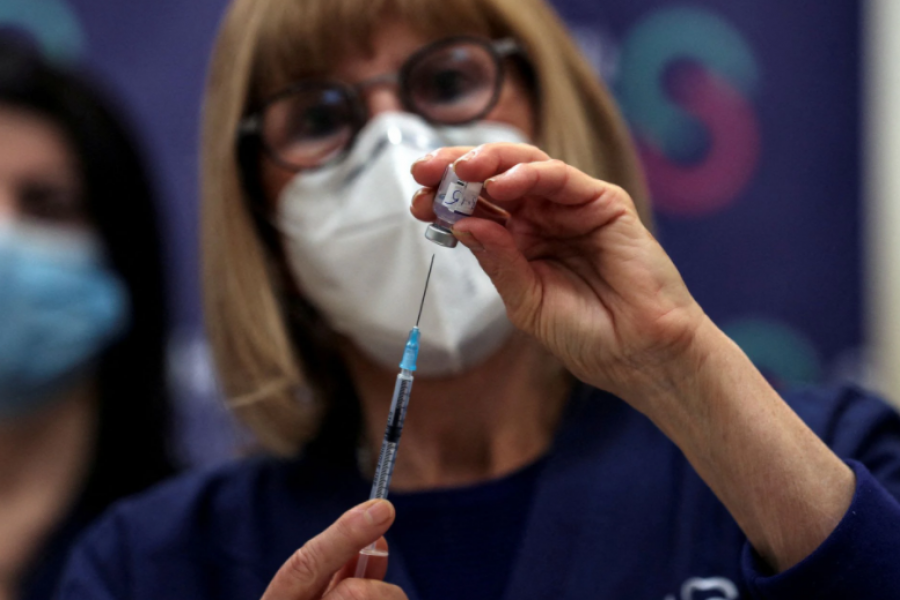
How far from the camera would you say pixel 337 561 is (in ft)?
2.13

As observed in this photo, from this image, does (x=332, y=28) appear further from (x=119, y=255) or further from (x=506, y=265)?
(x=119, y=255)

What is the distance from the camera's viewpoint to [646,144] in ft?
5.18

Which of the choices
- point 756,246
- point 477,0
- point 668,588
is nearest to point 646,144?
point 756,246

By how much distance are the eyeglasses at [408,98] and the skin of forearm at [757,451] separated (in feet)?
1.39

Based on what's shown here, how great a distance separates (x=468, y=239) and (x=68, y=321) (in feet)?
3.13

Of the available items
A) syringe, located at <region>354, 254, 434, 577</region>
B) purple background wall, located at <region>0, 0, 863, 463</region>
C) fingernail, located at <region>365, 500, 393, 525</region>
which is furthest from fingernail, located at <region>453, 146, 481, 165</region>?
purple background wall, located at <region>0, 0, 863, 463</region>

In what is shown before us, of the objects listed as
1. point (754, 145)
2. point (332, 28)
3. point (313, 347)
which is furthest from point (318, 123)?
point (754, 145)

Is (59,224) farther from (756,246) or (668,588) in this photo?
(756,246)

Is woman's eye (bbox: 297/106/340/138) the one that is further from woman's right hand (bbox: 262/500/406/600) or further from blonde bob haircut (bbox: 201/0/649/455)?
woman's right hand (bbox: 262/500/406/600)

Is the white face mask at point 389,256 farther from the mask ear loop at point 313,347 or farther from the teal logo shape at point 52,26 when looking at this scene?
the teal logo shape at point 52,26

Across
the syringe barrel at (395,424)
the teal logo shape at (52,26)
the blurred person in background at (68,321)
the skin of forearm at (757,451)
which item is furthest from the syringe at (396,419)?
the teal logo shape at (52,26)

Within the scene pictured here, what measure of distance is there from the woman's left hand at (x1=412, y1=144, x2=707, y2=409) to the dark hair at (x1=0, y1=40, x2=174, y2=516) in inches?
39.6

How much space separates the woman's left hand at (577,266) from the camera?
2.19ft

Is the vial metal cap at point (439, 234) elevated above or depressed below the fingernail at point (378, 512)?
above
